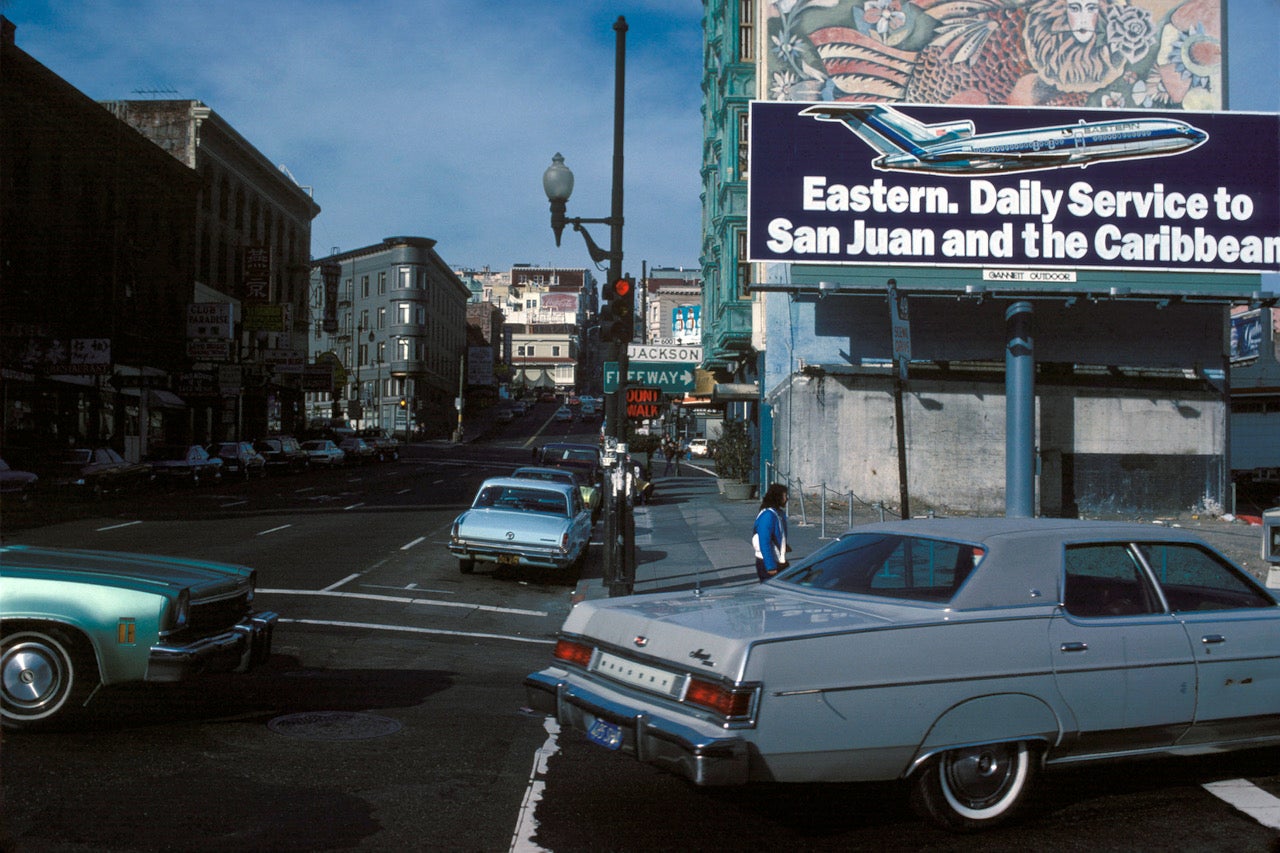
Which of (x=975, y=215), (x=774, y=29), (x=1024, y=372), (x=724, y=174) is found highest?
(x=774, y=29)

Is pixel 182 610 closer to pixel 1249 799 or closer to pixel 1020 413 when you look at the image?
pixel 1249 799

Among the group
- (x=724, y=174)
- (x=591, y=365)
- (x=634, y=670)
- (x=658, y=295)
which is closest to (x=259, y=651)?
(x=634, y=670)

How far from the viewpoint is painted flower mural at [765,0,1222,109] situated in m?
30.9

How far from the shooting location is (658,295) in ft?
461

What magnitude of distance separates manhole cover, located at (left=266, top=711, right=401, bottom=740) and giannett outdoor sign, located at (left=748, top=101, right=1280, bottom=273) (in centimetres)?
2031

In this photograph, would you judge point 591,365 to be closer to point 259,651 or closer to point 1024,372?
point 1024,372

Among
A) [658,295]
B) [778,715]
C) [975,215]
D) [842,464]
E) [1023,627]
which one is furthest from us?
[658,295]

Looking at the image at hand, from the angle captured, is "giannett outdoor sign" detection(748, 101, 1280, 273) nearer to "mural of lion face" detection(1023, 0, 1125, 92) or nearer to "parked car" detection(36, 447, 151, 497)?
"mural of lion face" detection(1023, 0, 1125, 92)

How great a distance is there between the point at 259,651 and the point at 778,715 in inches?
164

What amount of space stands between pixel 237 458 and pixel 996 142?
29034 mm

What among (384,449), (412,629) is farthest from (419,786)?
(384,449)

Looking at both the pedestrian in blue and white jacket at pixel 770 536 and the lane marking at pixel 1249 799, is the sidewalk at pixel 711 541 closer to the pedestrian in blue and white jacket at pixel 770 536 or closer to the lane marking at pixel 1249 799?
the pedestrian in blue and white jacket at pixel 770 536

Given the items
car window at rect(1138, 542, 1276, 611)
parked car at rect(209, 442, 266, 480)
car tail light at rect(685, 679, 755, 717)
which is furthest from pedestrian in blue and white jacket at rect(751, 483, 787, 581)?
parked car at rect(209, 442, 266, 480)

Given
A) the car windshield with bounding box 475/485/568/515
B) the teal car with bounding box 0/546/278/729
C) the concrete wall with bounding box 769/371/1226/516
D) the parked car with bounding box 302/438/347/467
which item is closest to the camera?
the teal car with bounding box 0/546/278/729
